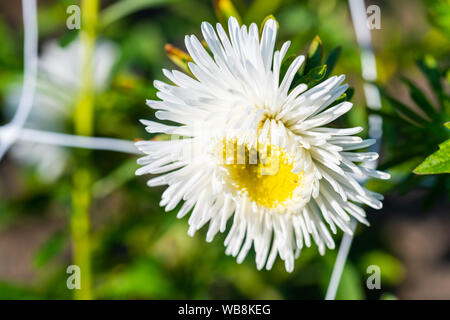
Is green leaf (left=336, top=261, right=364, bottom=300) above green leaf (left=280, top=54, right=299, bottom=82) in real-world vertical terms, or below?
below

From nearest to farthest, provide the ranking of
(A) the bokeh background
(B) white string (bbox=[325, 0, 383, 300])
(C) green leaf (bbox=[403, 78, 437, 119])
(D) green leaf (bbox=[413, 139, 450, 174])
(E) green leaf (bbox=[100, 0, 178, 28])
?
(D) green leaf (bbox=[413, 139, 450, 174]) < (C) green leaf (bbox=[403, 78, 437, 119]) < (B) white string (bbox=[325, 0, 383, 300]) < (E) green leaf (bbox=[100, 0, 178, 28]) < (A) the bokeh background

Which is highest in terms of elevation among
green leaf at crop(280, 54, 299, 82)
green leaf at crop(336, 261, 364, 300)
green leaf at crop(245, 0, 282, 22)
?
green leaf at crop(245, 0, 282, 22)

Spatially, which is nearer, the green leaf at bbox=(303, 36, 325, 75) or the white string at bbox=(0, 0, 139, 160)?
the green leaf at bbox=(303, 36, 325, 75)

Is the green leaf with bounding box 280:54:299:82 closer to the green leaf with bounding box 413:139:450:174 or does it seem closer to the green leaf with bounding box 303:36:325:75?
the green leaf with bounding box 303:36:325:75

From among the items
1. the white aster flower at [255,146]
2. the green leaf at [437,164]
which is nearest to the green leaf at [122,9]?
the white aster flower at [255,146]

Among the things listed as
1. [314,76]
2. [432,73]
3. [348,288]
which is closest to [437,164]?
[314,76]

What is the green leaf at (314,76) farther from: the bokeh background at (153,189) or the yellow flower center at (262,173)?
the bokeh background at (153,189)

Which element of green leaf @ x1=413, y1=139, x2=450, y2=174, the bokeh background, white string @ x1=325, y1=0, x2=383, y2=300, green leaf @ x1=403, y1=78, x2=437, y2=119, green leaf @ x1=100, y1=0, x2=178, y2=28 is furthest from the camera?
the bokeh background

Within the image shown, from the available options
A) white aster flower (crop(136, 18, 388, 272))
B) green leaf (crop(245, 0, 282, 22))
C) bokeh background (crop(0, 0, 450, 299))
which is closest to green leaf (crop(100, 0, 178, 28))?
bokeh background (crop(0, 0, 450, 299))
